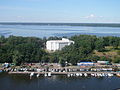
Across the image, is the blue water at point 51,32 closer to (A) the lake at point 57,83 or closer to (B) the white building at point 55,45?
(B) the white building at point 55,45

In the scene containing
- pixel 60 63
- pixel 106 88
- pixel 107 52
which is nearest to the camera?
pixel 106 88

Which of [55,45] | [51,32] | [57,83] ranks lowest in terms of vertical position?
[51,32]

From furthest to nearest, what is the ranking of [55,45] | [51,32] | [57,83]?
[51,32], [55,45], [57,83]

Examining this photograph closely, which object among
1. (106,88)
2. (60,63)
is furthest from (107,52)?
(106,88)

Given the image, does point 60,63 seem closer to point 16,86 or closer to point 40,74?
point 40,74

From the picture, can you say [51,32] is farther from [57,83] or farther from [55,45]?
[57,83]

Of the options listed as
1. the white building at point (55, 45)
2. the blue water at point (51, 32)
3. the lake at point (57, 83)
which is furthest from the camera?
the blue water at point (51, 32)

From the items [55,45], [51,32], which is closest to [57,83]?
[55,45]

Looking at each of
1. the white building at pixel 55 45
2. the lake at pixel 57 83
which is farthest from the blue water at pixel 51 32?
the lake at pixel 57 83
